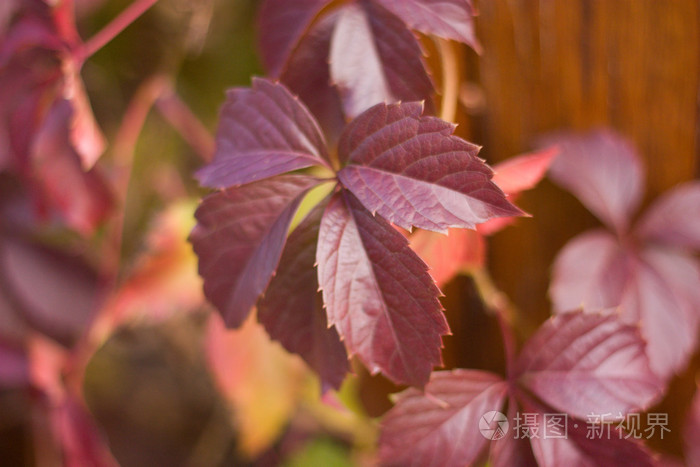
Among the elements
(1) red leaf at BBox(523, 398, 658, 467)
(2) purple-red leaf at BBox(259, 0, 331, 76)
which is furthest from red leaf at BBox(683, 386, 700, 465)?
(2) purple-red leaf at BBox(259, 0, 331, 76)

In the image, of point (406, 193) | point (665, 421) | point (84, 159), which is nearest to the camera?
point (406, 193)

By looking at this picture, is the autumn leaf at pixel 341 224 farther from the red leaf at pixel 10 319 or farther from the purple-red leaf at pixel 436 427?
the red leaf at pixel 10 319

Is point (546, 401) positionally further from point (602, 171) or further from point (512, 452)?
point (602, 171)

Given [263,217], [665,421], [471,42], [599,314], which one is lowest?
[665,421]

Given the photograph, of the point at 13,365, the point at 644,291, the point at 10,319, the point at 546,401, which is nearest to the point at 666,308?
the point at 644,291

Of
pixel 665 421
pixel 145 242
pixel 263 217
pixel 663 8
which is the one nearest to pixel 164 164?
pixel 145 242

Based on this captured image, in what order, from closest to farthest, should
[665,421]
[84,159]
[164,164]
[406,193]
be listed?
[406,193], [84,159], [665,421], [164,164]

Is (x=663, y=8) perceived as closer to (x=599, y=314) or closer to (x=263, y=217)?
(x=599, y=314)
